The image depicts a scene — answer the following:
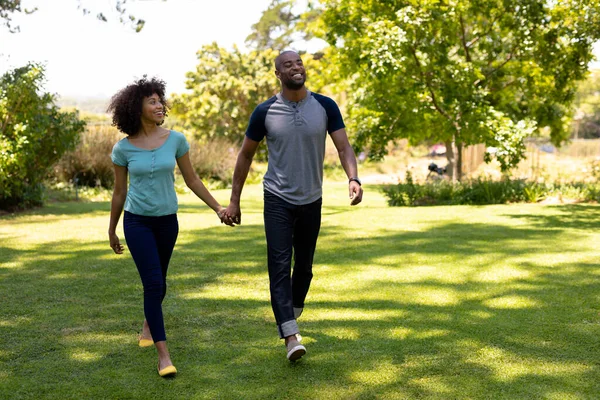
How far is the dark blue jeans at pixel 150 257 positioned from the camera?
5086 millimetres

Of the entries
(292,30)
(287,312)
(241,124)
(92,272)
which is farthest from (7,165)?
(292,30)

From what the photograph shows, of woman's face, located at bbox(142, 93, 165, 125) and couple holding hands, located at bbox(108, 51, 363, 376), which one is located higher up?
woman's face, located at bbox(142, 93, 165, 125)

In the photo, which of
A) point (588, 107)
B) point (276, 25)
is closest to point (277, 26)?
point (276, 25)

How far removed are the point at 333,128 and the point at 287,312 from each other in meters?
1.27

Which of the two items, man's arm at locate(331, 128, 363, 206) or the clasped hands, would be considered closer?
man's arm at locate(331, 128, 363, 206)

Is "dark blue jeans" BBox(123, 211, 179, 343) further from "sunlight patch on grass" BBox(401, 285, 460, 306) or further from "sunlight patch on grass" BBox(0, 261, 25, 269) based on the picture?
"sunlight patch on grass" BBox(0, 261, 25, 269)

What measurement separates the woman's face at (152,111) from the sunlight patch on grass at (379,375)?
2.07 meters

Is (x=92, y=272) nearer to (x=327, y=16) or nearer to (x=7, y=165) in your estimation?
(x=7, y=165)

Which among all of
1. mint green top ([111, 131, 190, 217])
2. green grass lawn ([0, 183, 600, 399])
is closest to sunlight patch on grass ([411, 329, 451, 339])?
Result: green grass lawn ([0, 183, 600, 399])

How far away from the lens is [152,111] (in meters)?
5.30

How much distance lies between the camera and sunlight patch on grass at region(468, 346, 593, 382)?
16.2ft

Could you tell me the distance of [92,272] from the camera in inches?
358

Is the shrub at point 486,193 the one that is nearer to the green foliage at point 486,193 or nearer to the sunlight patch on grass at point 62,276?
the green foliage at point 486,193

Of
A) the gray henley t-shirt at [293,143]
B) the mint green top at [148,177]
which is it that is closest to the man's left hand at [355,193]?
the gray henley t-shirt at [293,143]
